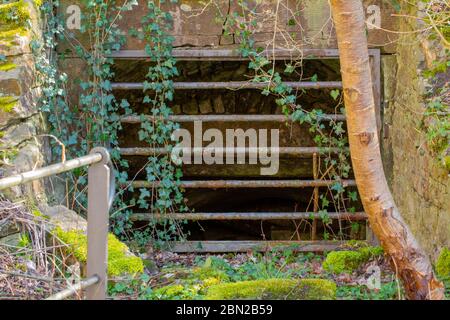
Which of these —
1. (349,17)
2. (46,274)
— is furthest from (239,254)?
(349,17)

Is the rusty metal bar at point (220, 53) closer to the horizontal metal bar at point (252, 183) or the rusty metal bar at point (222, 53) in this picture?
the rusty metal bar at point (222, 53)

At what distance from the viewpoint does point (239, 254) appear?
5637mm

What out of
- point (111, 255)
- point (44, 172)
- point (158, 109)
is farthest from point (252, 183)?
point (44, 172)

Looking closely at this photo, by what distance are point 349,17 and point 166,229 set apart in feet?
11.0

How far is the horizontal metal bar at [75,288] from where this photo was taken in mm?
2417

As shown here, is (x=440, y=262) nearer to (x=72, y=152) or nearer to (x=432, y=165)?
(x=432, y=165)

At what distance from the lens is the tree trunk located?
3.24 metres

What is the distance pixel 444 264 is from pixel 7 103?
2.96 metres

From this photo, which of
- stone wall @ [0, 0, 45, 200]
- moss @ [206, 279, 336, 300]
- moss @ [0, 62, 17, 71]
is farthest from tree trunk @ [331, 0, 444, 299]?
moss @ [0, 62, 17, 71]

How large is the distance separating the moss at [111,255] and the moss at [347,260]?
126 centimetres

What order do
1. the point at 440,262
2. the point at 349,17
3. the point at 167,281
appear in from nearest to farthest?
1. the point at 349,17
2. the point at 440,262
3. the point at 167,281

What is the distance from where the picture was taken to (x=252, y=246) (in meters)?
5.62

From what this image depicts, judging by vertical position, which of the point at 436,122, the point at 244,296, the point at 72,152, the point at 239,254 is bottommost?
the point at 239,254

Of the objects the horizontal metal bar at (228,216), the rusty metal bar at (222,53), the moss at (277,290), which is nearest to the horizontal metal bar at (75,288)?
the moss at (277,290)
